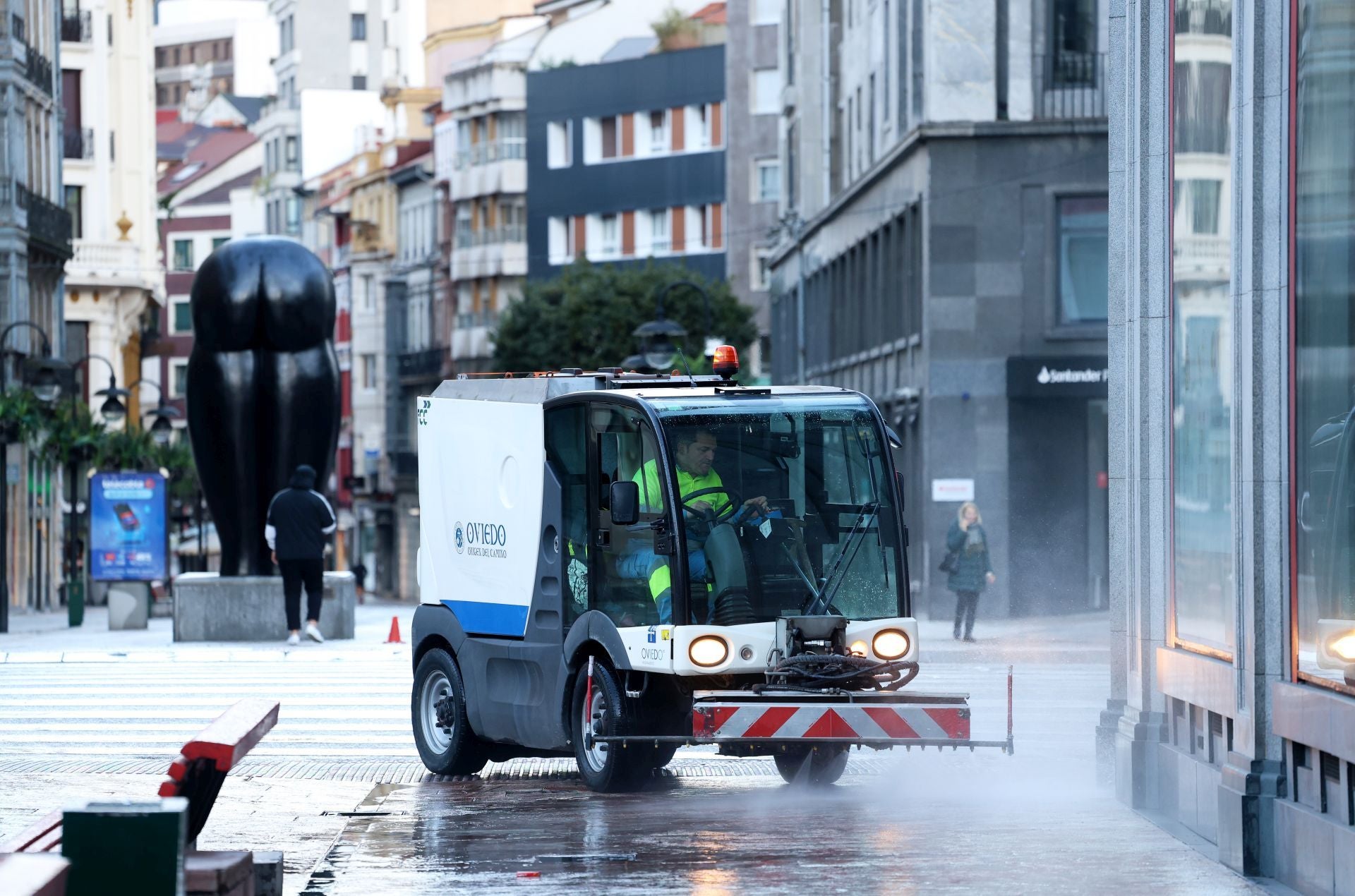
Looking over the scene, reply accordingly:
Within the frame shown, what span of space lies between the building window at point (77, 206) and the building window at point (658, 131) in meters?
20.8

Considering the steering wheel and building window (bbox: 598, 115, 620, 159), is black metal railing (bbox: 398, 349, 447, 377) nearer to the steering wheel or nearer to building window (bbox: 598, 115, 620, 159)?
building window (bbox: 598, 115, 620, 159)

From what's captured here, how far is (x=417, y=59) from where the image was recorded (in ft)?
446

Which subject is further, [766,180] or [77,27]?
[766,180]

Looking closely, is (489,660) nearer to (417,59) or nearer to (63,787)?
(63,787)

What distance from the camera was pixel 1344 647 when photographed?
34.7 ft

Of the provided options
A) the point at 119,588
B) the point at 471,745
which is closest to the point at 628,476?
the point at 471,745

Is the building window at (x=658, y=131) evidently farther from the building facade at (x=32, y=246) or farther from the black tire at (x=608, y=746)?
the black tire at (x=608, y=746)

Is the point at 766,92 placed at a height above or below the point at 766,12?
below

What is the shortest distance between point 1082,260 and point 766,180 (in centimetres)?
4678

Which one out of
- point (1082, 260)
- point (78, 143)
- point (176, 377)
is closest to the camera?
point (1082, 260)

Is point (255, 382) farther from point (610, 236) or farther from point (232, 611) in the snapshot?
point (610, 236)

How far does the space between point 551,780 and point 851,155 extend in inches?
1543

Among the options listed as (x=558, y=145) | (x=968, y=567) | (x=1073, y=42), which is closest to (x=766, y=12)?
(x=558, y=145)

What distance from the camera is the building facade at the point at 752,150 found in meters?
84.4
